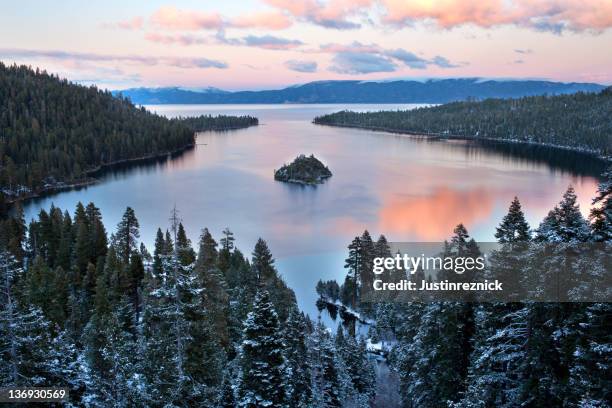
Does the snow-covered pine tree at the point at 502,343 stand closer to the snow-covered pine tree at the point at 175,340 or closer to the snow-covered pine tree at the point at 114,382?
the snow-covered pine tree at the point at 175,340

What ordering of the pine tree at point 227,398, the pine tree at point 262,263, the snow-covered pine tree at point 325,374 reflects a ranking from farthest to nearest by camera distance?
the pine tree at point 262,263 < the snow-covered pine tree at point 325,374 < the pine tree at point 227,398

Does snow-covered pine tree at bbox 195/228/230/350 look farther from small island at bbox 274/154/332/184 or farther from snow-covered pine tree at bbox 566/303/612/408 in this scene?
small island at bbox 274/154/332/184

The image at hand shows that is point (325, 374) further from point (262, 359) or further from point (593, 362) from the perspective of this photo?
point (593, 362)

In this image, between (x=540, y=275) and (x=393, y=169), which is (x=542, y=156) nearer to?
(x=393, y=169)

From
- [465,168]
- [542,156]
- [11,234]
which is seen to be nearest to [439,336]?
[11,234]

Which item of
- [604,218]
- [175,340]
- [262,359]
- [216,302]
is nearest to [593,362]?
[604,218]

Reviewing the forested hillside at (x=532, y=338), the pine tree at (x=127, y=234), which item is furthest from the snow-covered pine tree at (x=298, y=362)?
the pine tree at (x=127, y=234)
